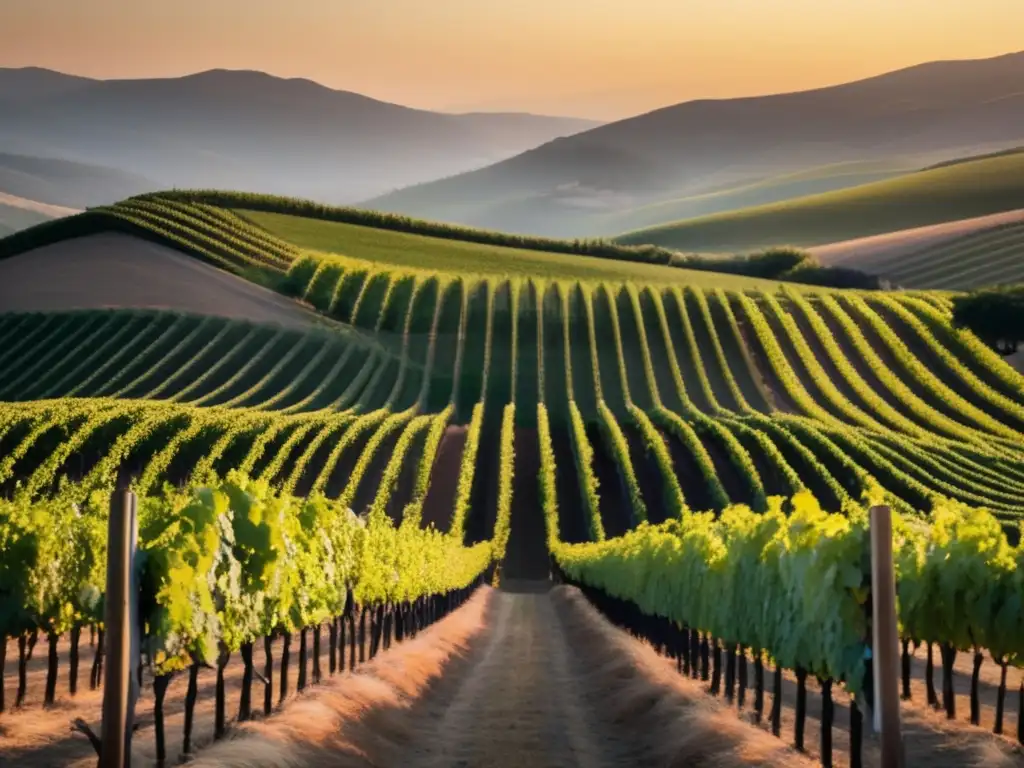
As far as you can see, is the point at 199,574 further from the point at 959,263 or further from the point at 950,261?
the point at 950,261

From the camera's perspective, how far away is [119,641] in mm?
15414

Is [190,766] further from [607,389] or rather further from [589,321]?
[589,321]

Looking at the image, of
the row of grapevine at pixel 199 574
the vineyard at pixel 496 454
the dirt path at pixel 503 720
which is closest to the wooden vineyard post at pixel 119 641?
the dirt path at pixel 503 720

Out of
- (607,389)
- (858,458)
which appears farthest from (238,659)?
(607,389)

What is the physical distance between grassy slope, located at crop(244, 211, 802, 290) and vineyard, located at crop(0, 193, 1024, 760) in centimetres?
69

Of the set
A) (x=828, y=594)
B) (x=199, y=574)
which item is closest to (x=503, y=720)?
(x=199, y=574)

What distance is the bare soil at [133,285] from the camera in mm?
134250

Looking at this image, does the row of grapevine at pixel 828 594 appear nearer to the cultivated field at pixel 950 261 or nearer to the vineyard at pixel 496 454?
the vineyard at pixel 496 454

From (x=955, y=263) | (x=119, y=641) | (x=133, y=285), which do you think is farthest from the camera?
(x=955, y=263)

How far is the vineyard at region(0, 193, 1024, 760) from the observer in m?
27.9

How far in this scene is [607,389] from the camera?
121375 mm

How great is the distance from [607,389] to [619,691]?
86693 millimetres

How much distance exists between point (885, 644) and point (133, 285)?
128m

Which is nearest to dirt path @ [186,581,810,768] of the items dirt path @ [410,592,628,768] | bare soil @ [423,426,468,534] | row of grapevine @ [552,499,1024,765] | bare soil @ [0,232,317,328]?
dirt path @ [410,592,628,768]
